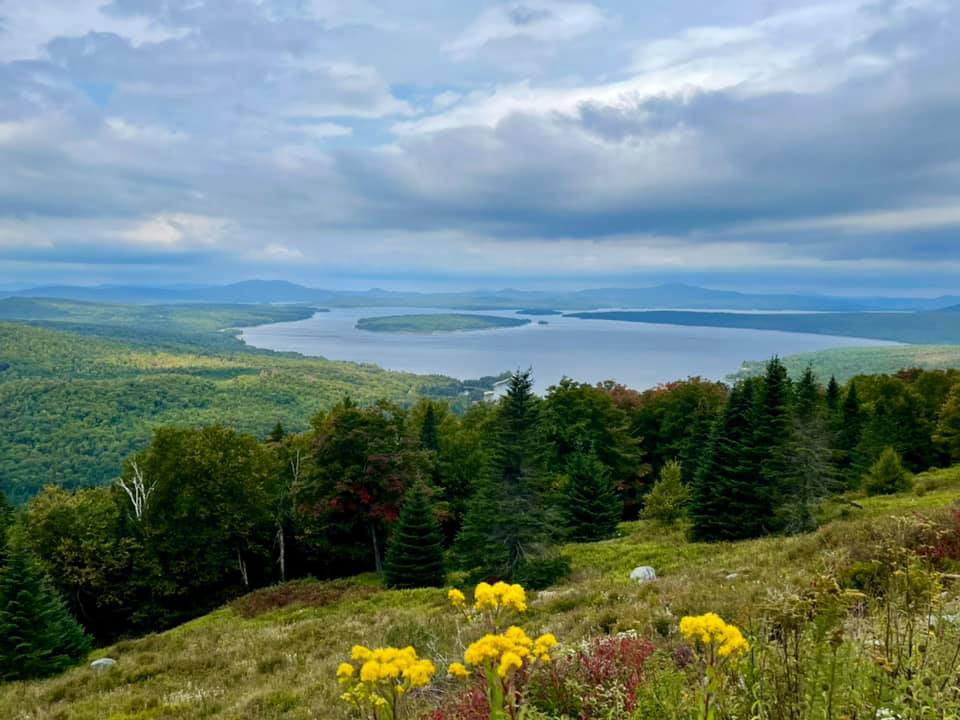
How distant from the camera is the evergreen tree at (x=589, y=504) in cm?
2809

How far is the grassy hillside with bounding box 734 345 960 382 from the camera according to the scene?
134 meters

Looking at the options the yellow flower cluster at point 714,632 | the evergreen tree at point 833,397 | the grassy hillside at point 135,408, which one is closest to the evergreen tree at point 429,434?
the evergreen tree at point 833,397

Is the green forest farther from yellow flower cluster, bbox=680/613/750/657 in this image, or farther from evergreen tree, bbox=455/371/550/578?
yellow flower cluster, bbox=680/613/750/657

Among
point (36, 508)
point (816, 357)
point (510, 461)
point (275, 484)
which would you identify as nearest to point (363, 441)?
point (275, 484)

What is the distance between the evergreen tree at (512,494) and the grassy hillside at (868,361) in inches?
4902

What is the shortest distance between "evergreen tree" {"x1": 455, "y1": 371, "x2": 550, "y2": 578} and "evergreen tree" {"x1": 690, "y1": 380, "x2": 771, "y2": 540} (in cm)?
765

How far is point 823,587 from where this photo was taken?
2951mm

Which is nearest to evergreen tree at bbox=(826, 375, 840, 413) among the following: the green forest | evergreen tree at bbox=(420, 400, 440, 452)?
evergreen tree at bbox=(420, 400, 440, 452)

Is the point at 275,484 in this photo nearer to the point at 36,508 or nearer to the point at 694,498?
the point at 36,508

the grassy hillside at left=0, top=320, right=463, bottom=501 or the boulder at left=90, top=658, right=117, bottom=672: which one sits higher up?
the boulder at left=90, top=658, right=117, bottom=672

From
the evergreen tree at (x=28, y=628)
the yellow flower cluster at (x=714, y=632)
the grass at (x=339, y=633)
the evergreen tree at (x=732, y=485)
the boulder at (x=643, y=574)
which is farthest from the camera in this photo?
the evergreen tree at (x=732, y=485)

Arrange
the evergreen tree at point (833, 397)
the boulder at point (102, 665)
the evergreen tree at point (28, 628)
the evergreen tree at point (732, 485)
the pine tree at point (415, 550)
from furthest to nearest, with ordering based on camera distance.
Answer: the evergreen tree at point (833, 397) → the pine tree at point (415, 550) → the evergreen tree at point (732, 485) → the evergreen tree at point (28, 628) → the boulder at point (102, 665)

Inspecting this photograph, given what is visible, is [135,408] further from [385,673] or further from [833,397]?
[385,673]

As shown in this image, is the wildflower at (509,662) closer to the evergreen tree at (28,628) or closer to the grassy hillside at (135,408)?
the evergreen tree at (28,628)
